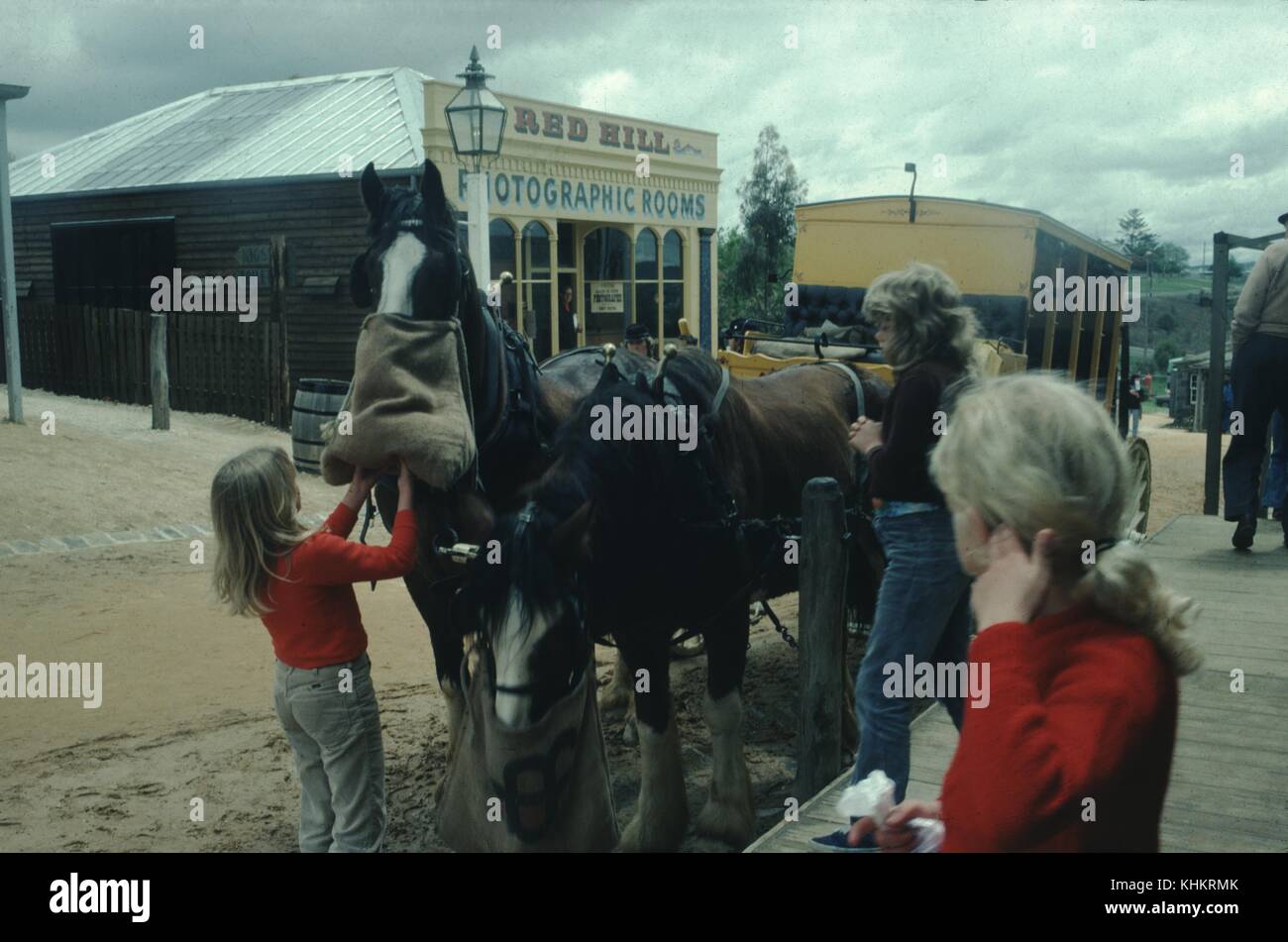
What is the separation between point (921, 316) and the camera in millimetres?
3395

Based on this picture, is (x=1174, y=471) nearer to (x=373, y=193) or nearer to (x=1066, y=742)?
(x=373, y=193)

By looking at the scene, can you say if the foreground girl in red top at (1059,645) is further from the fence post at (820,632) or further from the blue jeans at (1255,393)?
the blue jeans at (1255,393)

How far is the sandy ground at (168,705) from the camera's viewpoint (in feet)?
15.7

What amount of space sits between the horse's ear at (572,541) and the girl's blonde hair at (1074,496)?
5.97ft

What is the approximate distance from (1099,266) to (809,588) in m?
9.10

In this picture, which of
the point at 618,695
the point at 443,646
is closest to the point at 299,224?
the point at 618,695

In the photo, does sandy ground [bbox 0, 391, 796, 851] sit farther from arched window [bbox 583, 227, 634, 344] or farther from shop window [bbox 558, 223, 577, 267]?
arched window [bbox 583, 227, 634, 344]

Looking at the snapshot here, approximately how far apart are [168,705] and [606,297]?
17525mm

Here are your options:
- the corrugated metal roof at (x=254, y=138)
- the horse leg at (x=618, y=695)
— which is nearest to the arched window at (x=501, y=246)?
the corrugated metal roof at (x=254, y=138)

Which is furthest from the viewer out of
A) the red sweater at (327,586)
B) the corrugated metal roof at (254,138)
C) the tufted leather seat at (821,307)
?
the corrugated metal roof at (254,138)

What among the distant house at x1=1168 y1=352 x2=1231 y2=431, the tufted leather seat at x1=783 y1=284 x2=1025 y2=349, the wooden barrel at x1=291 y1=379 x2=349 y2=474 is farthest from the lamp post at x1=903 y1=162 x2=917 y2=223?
the distant house at x1=1168 y1=352 x2=1231 y2=431

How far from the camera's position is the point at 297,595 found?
3441 mm
